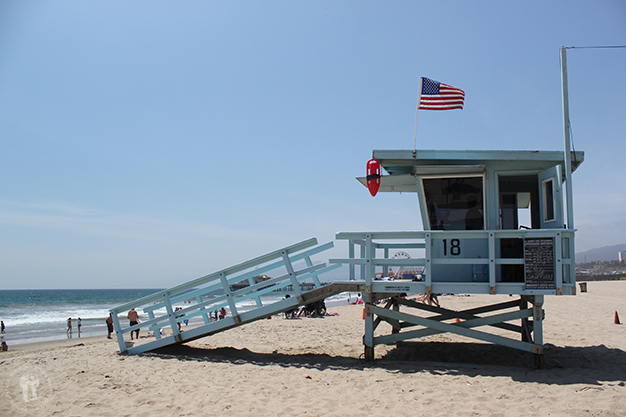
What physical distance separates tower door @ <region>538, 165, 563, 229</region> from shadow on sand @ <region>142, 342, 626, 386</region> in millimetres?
2582

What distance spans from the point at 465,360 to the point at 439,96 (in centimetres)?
550

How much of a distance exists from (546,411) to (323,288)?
14.2 ft

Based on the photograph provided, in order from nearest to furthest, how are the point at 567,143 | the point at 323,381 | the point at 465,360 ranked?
the point at 323,381 < the point at 567,143 < the point at 465,360

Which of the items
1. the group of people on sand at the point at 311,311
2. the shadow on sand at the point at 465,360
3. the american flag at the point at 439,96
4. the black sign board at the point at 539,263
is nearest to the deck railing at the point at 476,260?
the black sign board at the point at 539,263

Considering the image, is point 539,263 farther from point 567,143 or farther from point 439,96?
point 439,96

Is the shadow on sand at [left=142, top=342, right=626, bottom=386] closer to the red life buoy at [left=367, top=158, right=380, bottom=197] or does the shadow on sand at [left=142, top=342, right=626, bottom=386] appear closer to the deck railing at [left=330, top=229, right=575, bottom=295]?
the deck railing at [left=330, top=229, right=575, bottom=295]

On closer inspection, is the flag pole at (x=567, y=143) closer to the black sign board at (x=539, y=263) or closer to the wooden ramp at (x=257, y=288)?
the black sign board at (x=539, y=263)

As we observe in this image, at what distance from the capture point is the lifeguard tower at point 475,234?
7.59m

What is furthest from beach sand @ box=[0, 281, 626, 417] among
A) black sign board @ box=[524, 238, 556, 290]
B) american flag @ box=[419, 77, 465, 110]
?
american flag @ box=[419, 77, 465, 110]

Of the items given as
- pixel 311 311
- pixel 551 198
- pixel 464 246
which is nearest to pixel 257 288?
pixel 464 246

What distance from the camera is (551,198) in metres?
8.23

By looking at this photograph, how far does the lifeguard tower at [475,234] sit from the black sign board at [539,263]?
0.02 m

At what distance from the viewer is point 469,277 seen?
8.45 meters

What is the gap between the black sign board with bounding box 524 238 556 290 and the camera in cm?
738
